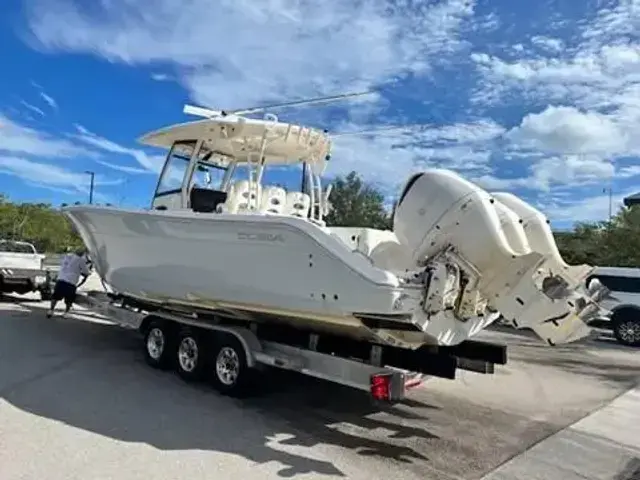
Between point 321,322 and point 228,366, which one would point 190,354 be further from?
point 321,322

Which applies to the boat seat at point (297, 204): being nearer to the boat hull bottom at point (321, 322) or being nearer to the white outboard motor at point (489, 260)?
the boat hull bottom at point (321, 322)

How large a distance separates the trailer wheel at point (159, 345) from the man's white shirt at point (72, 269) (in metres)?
4.23

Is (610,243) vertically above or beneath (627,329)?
above

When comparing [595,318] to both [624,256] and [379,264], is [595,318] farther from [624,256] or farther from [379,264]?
[624,256]

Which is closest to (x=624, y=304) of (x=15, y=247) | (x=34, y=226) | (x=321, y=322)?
(x=321, y=322)

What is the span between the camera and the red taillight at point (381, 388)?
19.2 ft

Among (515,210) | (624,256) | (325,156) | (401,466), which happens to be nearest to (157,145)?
(325,156)

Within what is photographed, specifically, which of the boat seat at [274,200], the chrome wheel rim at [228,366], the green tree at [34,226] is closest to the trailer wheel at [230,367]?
the chrome wheel rim at [228,366]

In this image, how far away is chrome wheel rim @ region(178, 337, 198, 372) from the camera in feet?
24.9

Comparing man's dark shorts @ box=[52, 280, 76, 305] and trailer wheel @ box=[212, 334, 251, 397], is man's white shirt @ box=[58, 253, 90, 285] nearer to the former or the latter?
man's dark shorts @ box=[52, 280, 76, 305]

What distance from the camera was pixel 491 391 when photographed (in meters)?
8.46

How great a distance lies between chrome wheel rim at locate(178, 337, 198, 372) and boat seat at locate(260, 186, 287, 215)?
2061 mm

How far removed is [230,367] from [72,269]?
624 cm

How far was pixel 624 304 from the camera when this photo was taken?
51.9 feet
